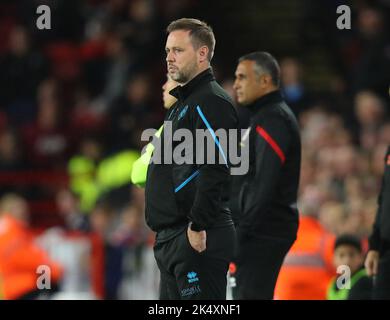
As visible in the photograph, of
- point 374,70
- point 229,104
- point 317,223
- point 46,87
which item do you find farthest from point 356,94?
point 229,104

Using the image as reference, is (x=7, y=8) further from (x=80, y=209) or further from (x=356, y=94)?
(x=356, y=94)

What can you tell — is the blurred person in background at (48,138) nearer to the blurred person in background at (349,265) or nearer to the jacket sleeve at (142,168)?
the blurred person in background at (349,265)

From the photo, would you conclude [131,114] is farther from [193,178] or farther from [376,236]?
[193,178]

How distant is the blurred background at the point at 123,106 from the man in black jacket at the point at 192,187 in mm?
3801

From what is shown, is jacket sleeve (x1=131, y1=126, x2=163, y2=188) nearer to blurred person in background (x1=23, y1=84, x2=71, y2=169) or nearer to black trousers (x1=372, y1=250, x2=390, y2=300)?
black trousers (x1=372, y1=250, x2=390, y2=300)

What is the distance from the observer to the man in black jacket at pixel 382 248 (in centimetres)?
600

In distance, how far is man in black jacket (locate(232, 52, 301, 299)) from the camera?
622 centimetres

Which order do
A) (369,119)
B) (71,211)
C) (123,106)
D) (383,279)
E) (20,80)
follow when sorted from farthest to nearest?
1. (20,80)
2. (123,106)
3. (71,211)
4. (369,119)
5. (383,279)

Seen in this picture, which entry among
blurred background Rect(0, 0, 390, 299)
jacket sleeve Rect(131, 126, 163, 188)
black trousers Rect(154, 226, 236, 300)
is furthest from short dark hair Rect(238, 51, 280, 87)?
blurred background Rect(0, 0, 390, 299)

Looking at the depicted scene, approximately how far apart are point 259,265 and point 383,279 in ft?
2.38

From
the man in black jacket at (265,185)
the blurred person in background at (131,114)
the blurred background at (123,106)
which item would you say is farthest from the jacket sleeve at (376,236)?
the blurred person in background at (131,114)

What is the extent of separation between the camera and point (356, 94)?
427 inches

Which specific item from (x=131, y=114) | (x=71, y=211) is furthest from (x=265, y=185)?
(x=131, y=114)

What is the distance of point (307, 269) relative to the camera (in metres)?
8.01
